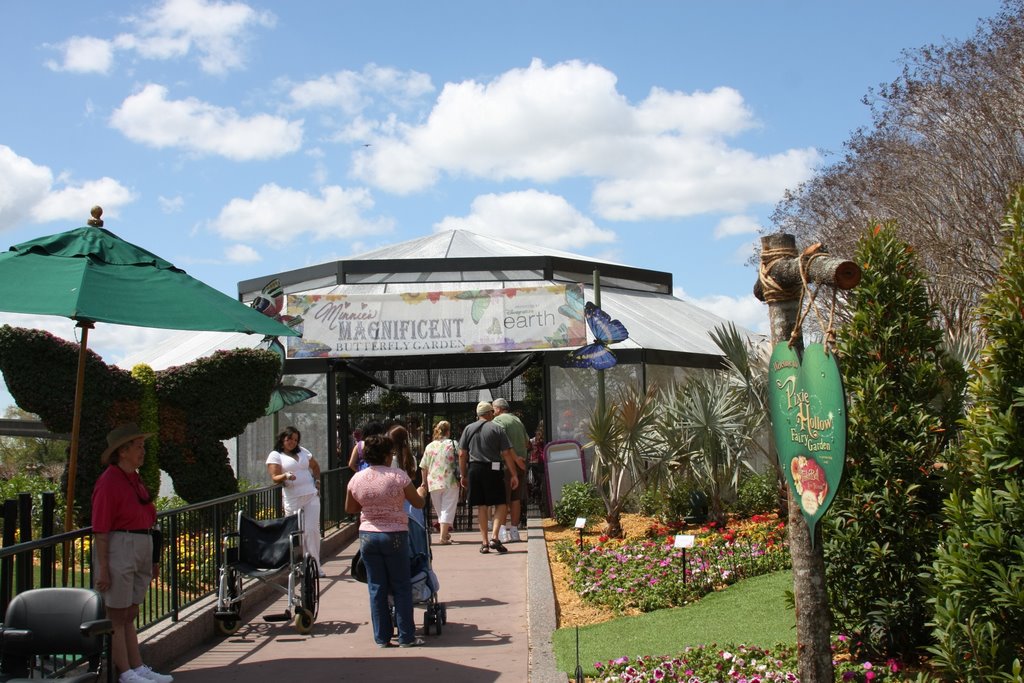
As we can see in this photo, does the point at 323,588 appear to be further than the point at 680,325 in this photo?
No

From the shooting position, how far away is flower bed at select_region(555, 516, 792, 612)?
31.3 feet

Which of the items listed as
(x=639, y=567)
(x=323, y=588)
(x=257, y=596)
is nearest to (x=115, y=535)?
(x=257, y=596)

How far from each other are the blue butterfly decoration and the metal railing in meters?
7.45

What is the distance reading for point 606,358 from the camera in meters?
17.6

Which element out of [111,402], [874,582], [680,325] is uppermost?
[680,325]

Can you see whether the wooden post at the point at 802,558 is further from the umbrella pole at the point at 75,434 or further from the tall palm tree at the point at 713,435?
the tall palm tree at the point at 713,435

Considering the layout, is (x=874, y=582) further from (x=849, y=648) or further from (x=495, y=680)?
(x=495, y=680)

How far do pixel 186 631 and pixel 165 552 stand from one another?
132 cm

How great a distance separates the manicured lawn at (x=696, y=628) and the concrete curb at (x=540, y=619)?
0.10 m

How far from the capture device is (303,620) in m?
8.34

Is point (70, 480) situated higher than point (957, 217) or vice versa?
point (957, 217)

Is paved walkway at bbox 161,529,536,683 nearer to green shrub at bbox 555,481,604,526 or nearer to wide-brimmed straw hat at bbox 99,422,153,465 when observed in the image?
wide-brimmed straw hat at bbox 99,422,153,465

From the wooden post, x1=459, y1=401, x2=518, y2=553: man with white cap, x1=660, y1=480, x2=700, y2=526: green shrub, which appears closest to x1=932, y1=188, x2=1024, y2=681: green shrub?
the wooden post

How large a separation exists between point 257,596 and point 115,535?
3708 millimetres
